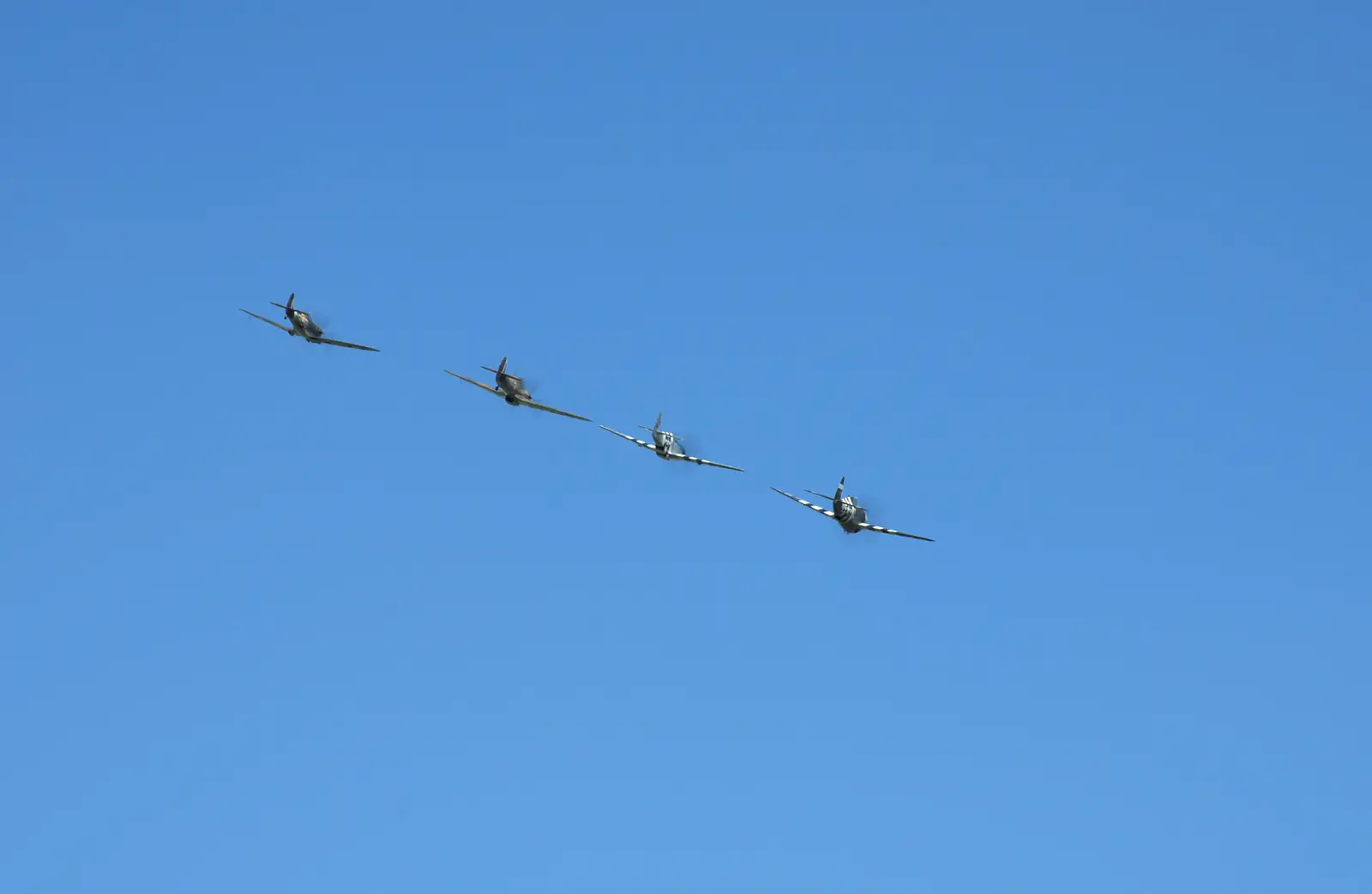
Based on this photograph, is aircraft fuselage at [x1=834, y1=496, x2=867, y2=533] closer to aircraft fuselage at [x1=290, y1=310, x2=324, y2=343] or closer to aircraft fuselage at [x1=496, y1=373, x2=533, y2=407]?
aircraft fuselage at [x1=496, y1=373, x2=533, y2=407]

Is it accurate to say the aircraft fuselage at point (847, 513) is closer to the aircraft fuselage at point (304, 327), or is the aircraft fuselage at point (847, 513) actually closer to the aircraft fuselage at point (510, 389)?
the aircraft fuselage at point (510, 389)

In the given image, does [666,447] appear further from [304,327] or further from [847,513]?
[304,327]

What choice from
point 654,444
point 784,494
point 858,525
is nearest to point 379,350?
point 654,444

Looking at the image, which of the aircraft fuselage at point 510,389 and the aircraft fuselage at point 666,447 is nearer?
the aircraft fuselage at point 510,389

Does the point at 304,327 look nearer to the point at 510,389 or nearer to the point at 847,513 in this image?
the point at 510,389

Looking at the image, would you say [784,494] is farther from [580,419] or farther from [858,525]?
[580,419]

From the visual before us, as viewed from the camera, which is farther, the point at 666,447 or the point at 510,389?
the point at 666,447

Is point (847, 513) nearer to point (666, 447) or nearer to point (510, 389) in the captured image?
point (666, 447)

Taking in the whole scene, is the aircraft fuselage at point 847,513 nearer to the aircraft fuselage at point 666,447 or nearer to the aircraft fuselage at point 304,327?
the aircraft fuselage at point 666,447

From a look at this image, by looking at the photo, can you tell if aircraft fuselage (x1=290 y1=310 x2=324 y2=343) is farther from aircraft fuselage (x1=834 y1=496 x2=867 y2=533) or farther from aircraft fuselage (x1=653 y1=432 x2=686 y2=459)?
aircraft fuselage (x1=834 y1=496 x2=867 y2=533)

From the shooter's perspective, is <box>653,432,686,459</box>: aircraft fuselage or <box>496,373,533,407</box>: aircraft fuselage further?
<box>653,432,686,459</box>: aircraft fuselage

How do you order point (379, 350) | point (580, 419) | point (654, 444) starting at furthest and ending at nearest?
point (654, 444)
point (580, 419)
point (379, 350)

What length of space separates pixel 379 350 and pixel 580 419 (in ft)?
69.5

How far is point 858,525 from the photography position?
162000 mm
